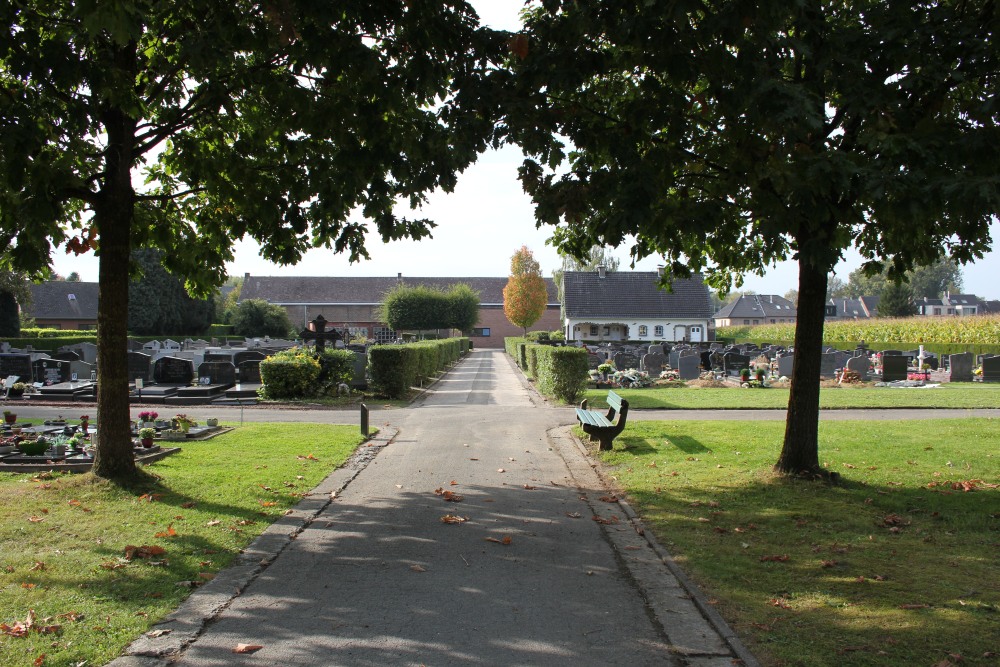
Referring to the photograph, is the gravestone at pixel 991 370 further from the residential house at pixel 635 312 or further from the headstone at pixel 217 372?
the residential house at pixel 635 312

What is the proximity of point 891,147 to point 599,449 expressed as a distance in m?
6.83

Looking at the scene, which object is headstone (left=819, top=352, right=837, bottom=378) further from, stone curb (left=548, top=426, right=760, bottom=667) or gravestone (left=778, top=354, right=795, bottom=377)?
stone curb (left=548, top=426, right=760, bottom=667)

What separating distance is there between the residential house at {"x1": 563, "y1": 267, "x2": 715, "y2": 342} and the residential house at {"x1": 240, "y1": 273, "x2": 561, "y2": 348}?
35.0 ft

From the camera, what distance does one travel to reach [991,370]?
2622cm

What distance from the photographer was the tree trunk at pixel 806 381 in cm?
850

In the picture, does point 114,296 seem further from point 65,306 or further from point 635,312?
point 65,306

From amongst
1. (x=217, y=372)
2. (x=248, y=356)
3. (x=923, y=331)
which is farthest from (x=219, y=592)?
(x=923, y=331)

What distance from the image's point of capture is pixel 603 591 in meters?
5.25

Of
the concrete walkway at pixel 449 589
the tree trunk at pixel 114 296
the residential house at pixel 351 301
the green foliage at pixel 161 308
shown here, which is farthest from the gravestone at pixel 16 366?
the residential house at pixel 351 301

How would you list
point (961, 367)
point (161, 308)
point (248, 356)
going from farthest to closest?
point (161, 308), point (961, 367), point (248, 356)

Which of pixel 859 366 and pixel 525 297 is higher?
pixel 525 297

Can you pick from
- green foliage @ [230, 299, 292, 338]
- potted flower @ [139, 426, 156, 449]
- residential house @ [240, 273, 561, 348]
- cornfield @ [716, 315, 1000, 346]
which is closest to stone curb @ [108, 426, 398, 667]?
potted flower @ [139, 426, 156, 449]

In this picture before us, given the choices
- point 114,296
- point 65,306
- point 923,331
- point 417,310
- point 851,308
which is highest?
point 851,308

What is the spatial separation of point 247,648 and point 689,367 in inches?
941
